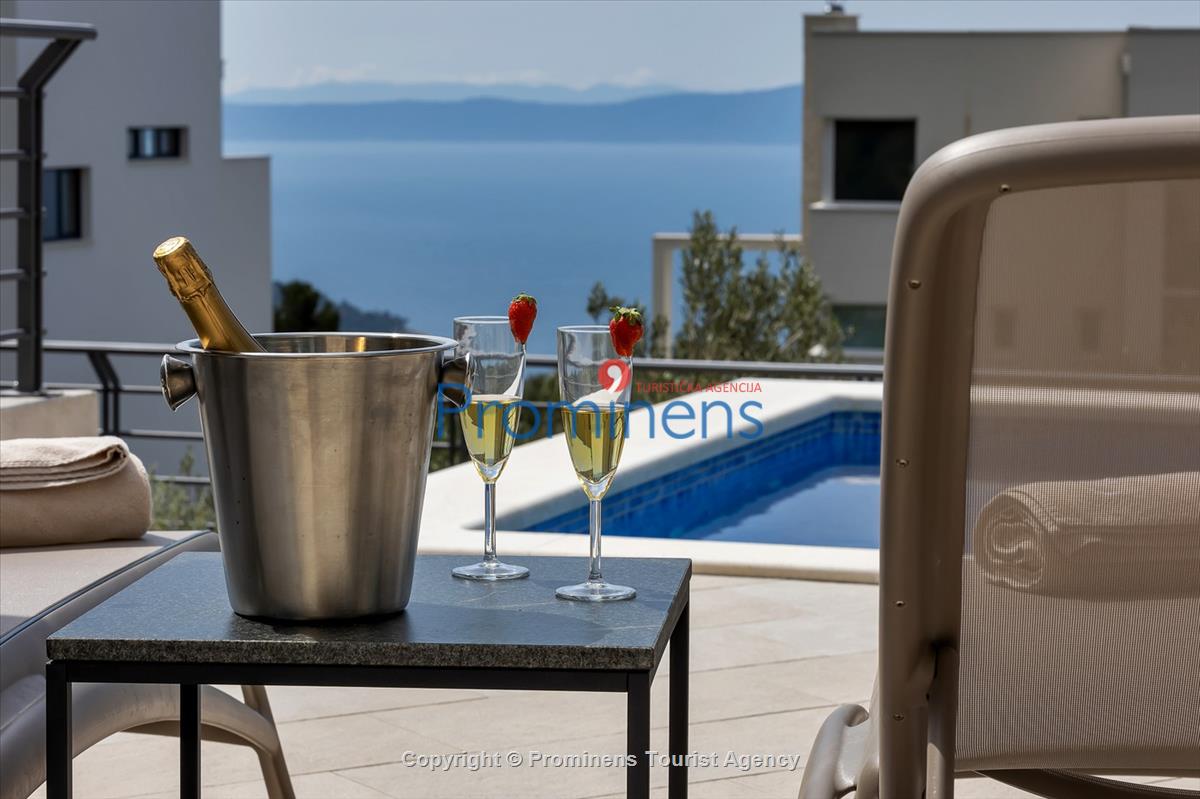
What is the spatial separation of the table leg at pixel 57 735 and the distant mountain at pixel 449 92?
38201 millimetres

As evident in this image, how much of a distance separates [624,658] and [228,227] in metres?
15.5

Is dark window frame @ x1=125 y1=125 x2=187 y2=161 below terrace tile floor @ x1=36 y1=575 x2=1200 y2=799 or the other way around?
the other way around

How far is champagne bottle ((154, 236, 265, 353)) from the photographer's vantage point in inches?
40.1

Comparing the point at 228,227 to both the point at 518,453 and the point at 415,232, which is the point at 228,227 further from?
the point at 415,232

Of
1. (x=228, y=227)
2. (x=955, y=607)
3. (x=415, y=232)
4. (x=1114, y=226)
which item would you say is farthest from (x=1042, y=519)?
(x=415, y=232)

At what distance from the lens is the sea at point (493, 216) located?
4319cm

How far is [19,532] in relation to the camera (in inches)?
75.4

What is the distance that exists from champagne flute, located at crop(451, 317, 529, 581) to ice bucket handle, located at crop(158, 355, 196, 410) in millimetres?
222

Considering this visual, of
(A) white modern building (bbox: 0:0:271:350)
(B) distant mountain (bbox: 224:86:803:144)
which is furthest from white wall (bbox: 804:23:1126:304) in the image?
(B) distant mountain (bbox: 224:86:803:144)

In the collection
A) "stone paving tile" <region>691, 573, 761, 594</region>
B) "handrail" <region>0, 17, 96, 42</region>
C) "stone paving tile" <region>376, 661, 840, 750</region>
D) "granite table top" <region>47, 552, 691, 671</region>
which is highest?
"handrail" <region>0, 17, 96, 42</region>

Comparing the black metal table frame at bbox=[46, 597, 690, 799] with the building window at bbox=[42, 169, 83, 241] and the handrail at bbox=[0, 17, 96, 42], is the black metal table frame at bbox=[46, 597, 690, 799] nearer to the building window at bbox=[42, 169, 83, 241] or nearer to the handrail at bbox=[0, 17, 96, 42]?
the handrail at bbox=[0, 17, 96, 42]

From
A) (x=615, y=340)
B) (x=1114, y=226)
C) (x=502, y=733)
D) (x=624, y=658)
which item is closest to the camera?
(x=1114, y=226)

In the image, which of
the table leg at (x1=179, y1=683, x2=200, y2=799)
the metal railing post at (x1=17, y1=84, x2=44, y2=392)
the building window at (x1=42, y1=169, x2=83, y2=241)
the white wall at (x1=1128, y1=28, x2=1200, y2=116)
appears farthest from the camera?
the white wall at (x1=1128, y1=28, x2=1200, y2=116)

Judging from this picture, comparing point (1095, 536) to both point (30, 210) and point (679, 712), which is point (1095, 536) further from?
point (30, 210)
